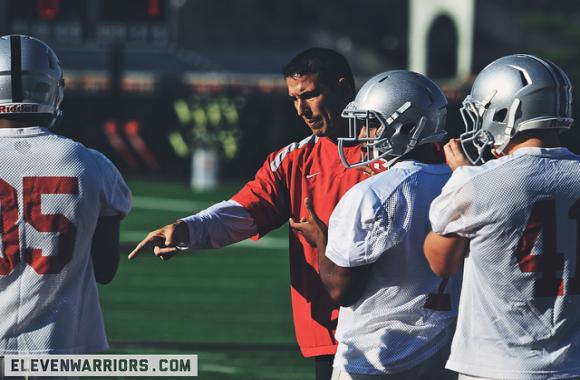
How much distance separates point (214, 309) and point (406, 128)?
277 inches

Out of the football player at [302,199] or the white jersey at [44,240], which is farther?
the football player at [302,199]

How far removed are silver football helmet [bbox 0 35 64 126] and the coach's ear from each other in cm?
40

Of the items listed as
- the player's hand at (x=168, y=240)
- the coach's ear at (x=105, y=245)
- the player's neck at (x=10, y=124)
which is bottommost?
the player's hand at (x=168, y=240)

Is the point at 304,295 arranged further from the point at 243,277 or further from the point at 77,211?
the point at 243,277

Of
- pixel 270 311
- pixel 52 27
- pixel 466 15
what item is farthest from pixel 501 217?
pixel 466 15

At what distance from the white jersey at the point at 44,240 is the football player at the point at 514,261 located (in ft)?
3.72

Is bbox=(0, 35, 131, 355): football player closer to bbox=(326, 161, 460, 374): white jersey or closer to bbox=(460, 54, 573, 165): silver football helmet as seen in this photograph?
bbox=(326, 161, 460, 374): white jersey

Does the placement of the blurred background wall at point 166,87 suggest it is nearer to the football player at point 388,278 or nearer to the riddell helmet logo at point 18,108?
the riddell helmet logo at point 18,108

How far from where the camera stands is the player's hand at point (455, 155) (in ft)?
14.1

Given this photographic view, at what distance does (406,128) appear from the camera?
4500mm

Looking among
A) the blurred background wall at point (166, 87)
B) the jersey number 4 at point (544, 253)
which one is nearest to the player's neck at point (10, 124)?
the jersey number 4 at point (544, 253)

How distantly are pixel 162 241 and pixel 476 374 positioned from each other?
1.46m

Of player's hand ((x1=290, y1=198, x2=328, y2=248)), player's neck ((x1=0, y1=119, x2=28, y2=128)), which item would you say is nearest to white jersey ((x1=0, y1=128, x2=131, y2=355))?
player's neck ((x1=0, y1=119, x2=28, y2=128))

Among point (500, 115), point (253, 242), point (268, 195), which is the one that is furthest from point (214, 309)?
point (500, 115)
